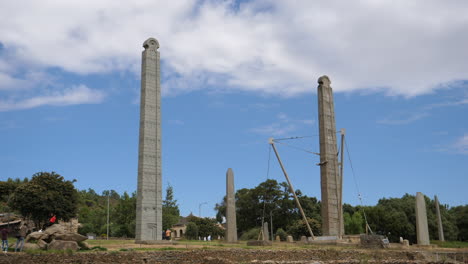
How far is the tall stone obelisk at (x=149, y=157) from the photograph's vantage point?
31453mm

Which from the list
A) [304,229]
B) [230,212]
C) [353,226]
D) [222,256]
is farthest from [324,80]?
[353,226]

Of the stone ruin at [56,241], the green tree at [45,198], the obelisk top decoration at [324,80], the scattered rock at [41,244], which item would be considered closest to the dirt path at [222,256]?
the stone ruin at [56,241]

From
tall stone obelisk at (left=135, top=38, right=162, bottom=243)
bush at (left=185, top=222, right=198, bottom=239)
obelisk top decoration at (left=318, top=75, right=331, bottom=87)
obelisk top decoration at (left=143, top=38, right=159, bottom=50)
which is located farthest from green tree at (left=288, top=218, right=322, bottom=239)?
obelisk top decoration at (left=143, top=38, right=159, bottom=50)

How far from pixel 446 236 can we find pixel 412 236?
4.12 meters

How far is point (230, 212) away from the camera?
33.1 meters

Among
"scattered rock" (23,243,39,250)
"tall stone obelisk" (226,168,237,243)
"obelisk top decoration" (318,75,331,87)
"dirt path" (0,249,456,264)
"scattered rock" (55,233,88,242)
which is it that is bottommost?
"dirt path" (0,249,456,264)

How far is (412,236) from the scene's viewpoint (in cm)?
6397

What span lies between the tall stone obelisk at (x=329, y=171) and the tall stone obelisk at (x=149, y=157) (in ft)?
35.9

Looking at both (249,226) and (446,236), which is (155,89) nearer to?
(249,226)

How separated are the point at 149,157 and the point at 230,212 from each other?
6.53m

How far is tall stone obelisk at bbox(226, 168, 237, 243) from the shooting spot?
107 ft

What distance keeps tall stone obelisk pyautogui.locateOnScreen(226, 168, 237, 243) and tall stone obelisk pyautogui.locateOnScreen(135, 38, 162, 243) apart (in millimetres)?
4478

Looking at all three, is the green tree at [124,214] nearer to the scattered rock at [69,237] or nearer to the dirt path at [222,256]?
the scattered rock at [69,237]

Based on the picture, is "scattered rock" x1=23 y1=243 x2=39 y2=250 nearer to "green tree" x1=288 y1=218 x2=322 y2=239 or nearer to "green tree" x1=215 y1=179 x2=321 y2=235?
"green tree" x1=288 y1=218 x2=322 y2=239
